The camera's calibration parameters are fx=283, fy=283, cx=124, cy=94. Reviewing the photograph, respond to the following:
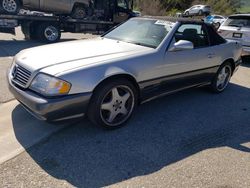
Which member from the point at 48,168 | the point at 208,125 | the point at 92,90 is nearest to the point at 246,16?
the point at 208,125

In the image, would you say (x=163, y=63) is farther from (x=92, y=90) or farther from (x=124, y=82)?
(x=92, y=90)

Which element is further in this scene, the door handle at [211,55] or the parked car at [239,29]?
the parked car at [239,29]

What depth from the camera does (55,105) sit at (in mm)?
3199

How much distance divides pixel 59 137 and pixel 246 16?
23.8ft

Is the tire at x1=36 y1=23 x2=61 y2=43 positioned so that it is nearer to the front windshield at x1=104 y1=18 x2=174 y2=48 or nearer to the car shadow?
the front windshield at x1=104 y1=18 x2=174 y2=48

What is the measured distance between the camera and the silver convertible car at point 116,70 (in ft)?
10.8

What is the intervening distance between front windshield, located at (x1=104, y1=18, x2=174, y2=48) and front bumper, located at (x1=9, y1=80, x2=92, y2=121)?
4.82 ft

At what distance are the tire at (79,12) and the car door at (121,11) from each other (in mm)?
1608

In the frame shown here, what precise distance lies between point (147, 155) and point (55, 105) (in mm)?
1214

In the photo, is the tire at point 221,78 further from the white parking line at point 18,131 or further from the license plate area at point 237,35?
the white parking line at point 18,131

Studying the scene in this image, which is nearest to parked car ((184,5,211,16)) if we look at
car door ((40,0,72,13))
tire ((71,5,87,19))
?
tire ((71,5,87,19))

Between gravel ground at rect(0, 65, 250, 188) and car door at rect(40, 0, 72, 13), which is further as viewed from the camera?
car door at rect(40, 0, 72, 13)

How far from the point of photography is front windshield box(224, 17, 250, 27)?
857cm

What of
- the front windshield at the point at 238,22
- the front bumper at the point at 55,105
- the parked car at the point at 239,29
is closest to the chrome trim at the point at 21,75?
the front bumper at the point at 55,105
